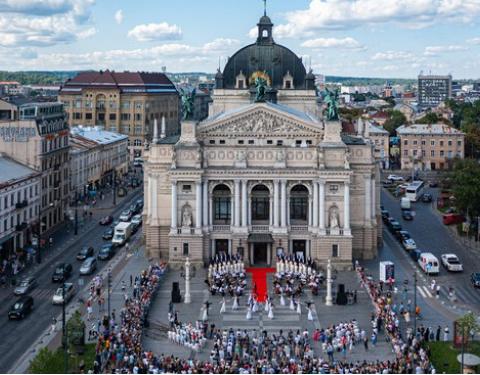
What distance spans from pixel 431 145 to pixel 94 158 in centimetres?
8092

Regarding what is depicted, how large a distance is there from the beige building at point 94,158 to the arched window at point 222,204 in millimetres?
47157

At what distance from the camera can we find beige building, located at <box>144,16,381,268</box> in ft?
306

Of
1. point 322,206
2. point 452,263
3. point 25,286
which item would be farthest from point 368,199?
point 25,286

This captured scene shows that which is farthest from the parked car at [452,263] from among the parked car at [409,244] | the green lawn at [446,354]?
the green lawn at [446,354]

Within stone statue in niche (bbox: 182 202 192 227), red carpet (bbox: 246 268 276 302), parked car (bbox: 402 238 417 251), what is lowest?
red carpet (bbox: 246 268 276 302)

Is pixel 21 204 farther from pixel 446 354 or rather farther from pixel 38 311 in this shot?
pixel 446 354

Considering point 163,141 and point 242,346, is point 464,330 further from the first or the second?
point 163,141

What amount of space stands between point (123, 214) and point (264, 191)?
35.1m

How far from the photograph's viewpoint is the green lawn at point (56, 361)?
168 ft

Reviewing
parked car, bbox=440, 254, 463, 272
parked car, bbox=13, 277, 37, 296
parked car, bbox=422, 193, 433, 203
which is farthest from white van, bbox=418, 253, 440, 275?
parked car, bbox=422, 193, 433, 203

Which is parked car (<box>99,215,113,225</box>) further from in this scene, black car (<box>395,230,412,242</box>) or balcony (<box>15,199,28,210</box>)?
black car (<box>395,230,412,242</box>)

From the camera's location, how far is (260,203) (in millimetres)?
95938

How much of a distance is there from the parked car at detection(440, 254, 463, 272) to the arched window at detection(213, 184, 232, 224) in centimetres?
2585

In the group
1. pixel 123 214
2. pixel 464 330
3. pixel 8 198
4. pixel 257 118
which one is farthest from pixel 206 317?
pixel 123 214
